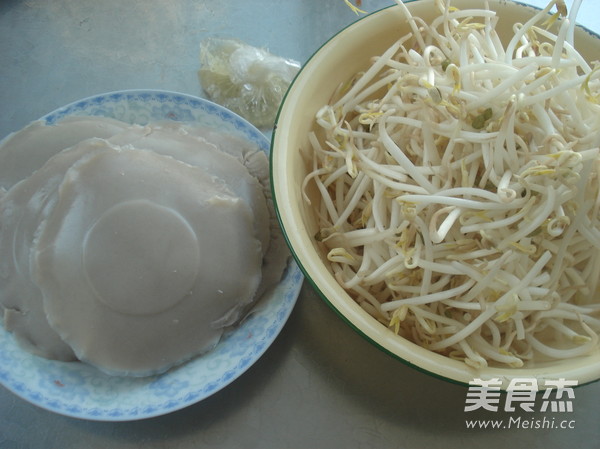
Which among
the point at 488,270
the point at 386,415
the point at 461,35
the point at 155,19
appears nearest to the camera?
the point at 488,270

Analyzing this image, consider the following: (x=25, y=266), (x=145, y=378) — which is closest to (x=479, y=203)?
(x=145, y=378)

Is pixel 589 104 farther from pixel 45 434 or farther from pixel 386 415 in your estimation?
pixel 45 434

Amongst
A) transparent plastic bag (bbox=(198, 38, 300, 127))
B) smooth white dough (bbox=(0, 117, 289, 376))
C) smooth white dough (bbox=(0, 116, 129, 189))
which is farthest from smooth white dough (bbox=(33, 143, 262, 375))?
transparent plastic bag (bbox=(198, 38, 300, 127))

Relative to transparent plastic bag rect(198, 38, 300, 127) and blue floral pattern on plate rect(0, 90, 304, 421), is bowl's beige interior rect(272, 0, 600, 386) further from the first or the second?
transparent plastic bag rect(198, 38, 300, 127)

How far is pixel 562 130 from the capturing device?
3.03 ft

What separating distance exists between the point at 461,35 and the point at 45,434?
125cm

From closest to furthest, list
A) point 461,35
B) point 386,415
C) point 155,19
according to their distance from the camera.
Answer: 1. point 461,35
2. point 386,415
3. point 155,19

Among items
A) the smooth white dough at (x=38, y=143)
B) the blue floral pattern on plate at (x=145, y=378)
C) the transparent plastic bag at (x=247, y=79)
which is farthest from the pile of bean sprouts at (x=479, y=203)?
the smooth white dough at (x=38, y=143)

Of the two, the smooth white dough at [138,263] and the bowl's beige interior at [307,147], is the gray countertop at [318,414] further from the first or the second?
the bowl's beige interior at [307,147]

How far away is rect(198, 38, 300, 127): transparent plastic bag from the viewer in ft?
4.69

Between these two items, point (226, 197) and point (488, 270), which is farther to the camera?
point (226, 197)

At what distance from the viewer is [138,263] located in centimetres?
99

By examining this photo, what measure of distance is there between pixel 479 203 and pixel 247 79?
0.83 metres

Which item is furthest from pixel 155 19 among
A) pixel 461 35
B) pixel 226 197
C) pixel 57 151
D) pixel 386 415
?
pixel 386 415
